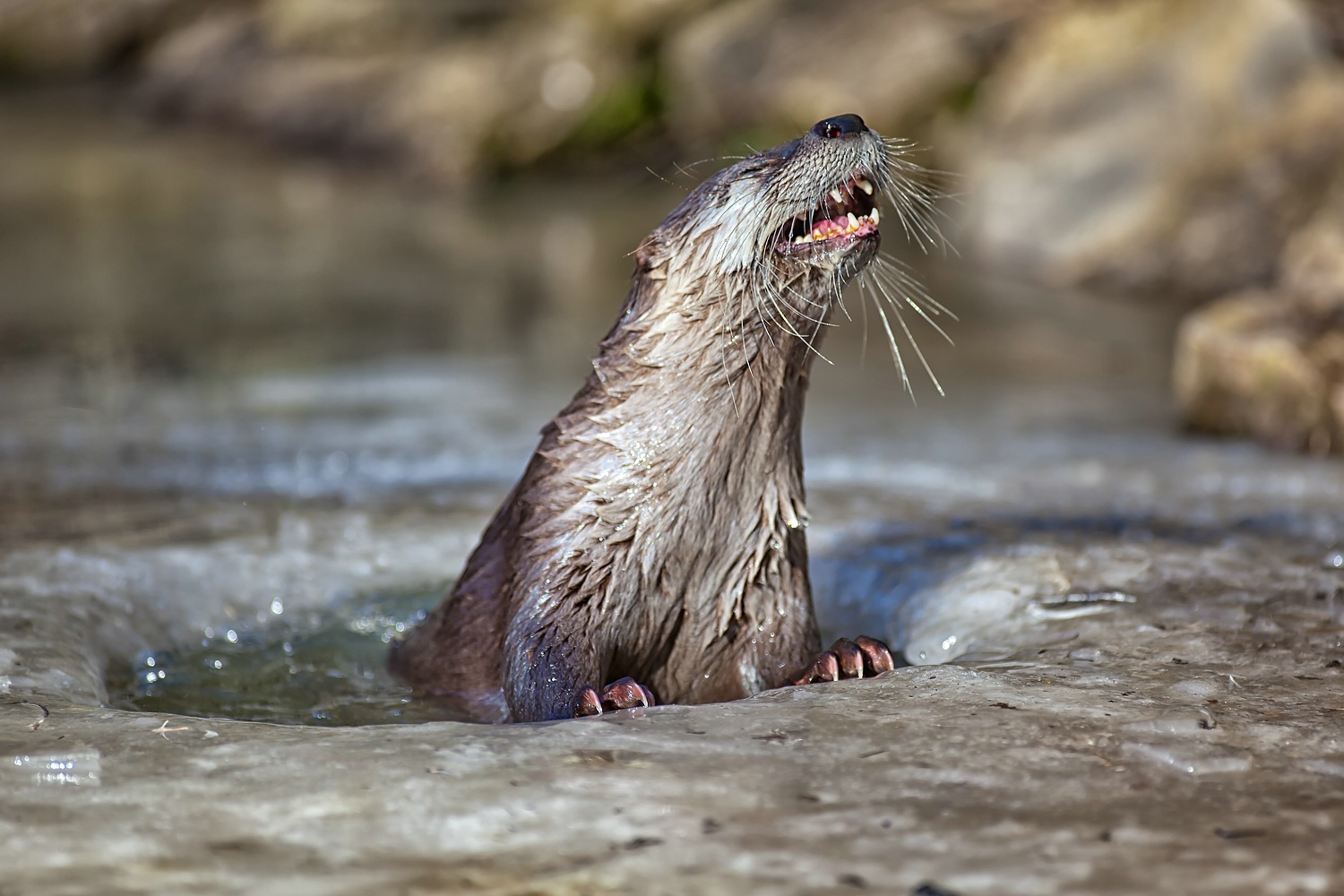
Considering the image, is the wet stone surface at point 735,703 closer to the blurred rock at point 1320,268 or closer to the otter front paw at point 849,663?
the otter front paw at point 849,663

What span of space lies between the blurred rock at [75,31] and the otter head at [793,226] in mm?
14586

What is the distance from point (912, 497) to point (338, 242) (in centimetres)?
685

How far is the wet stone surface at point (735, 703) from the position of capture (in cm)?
200

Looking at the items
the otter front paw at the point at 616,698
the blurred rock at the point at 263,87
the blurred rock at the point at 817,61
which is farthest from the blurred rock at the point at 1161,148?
the otter front paw at the point at 616,698

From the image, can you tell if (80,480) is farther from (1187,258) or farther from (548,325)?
(1187,258)

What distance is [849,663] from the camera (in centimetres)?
289

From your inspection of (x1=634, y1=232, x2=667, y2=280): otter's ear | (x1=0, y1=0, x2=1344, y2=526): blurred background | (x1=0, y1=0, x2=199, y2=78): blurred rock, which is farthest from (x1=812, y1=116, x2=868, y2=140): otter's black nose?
(x1=0, y1=0, x2=199, y2=78): blurred rock

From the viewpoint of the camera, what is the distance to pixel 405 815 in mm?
2104

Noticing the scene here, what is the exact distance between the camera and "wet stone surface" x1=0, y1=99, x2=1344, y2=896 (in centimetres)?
200

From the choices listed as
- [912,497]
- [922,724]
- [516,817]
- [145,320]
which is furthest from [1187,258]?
[516,817]

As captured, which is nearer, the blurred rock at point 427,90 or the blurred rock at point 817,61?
the blurred rock at point 817,61

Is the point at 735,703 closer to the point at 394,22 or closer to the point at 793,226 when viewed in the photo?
the point at 793,226

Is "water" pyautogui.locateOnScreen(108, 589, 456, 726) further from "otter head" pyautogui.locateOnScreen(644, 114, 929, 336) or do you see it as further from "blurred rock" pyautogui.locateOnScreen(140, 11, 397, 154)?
"blurred rock" pyautogui.locateOnScreen(140, 11, 397, 154)

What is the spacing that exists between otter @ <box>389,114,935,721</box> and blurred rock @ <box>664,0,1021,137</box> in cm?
847
